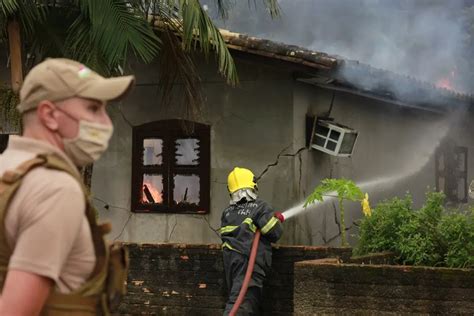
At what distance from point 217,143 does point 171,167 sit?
758 mm

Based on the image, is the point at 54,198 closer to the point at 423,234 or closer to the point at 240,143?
the point at 423,234

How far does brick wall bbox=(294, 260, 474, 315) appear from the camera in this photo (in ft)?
23.2

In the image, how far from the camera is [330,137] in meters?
12.0

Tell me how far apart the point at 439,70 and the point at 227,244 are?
1221cm

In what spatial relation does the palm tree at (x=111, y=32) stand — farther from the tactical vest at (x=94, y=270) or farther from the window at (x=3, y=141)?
the tactical vest at (x=94, y=270)

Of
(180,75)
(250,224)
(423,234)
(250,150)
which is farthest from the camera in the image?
(250,150)

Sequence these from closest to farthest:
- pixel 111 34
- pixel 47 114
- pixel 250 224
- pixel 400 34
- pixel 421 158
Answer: pixel 47 114 < pixel 250 224 < pixel 111 34 < pixel 421 158 < pixel 400 34

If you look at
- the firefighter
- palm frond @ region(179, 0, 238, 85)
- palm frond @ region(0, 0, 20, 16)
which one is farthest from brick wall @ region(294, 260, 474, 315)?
palm frond @ region(0, 0, 20, 16)

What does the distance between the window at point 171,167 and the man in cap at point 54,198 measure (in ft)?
29.5

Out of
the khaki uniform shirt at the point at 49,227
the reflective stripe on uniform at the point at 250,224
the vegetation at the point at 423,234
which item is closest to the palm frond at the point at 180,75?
the reflective stripe on uniform at the point at 250,224

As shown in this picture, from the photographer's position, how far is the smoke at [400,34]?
65.2 ft

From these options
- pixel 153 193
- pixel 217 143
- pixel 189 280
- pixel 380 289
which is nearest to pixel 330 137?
pixel 217 143

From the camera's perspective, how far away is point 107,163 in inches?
492

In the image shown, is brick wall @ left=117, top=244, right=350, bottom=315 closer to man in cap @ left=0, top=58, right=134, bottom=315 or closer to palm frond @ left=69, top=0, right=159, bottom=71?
palm frond @ left=69, top=0, right=159, bottom=71
